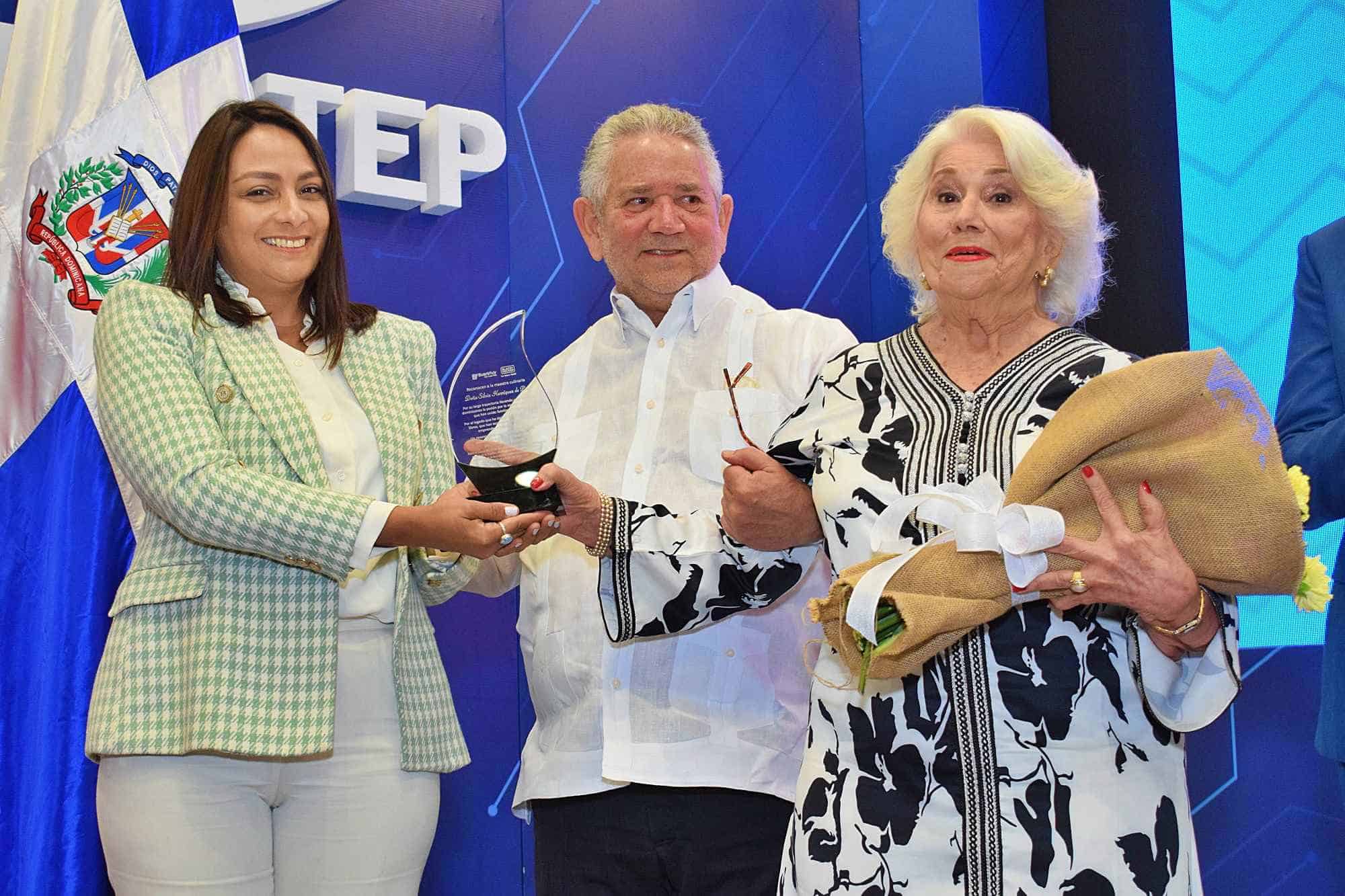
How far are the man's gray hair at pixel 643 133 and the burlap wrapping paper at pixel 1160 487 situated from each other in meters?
1.29

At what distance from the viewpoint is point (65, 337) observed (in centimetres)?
242

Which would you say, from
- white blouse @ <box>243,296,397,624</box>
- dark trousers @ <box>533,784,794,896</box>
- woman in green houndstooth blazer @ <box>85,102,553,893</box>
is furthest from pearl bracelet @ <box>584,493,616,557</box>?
dark trousers @ <box>533,784,794,896</box>

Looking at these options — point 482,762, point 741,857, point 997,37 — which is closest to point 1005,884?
point 741,857

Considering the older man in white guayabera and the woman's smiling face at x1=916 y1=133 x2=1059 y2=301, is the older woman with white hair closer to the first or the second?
the woman's smiling face at x1=916 y1=133 x2=1059 y2=301

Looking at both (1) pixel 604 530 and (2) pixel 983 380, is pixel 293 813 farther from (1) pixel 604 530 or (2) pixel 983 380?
(2) pixel 983 380

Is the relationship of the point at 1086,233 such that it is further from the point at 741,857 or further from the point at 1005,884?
the point at 741,857

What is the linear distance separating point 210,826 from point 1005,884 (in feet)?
3.50

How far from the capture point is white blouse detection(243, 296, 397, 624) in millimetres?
2033

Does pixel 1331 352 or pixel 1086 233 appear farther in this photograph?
pixel 1331 352

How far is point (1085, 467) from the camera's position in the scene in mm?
1513

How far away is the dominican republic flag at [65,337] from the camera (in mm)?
2289

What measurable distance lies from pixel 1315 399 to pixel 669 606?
3.54 ft

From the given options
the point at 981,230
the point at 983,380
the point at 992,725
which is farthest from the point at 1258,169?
the point at 992,725

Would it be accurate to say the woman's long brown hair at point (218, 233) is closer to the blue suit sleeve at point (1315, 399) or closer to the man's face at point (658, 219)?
the man's face at point (658, 219)
